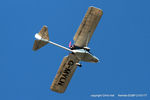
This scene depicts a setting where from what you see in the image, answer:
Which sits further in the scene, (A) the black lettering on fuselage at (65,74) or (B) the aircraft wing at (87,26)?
(A) the black lettering on fuselage at (65,74)

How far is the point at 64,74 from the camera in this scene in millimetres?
39781

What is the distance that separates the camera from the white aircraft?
36.6m

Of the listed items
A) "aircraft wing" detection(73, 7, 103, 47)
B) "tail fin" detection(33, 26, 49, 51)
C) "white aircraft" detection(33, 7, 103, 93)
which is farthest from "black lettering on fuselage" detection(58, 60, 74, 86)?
"tail fin" detection(33, 26, 49, 51)

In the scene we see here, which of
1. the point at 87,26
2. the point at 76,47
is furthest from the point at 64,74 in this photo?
the point at 87,26

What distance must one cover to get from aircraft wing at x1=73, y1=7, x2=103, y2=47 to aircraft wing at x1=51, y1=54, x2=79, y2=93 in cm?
204

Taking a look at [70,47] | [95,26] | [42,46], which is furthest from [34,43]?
[95,26]

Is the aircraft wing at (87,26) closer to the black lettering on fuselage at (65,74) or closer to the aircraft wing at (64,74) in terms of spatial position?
the aircraft wing at (64,74)

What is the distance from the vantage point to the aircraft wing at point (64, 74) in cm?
3903

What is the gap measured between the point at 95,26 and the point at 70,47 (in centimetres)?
310

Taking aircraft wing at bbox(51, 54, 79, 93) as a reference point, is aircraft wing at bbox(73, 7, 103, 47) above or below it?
above

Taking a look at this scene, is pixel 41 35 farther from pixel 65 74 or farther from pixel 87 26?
pixel 65 74

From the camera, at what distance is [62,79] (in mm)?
40000

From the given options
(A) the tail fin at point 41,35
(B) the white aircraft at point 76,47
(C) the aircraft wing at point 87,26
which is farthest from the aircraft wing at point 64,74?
(A) the tail fin at point 41,35

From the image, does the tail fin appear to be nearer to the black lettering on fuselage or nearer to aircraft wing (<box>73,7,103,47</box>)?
aircraft wing (<box>73,7,103,47</box>)
